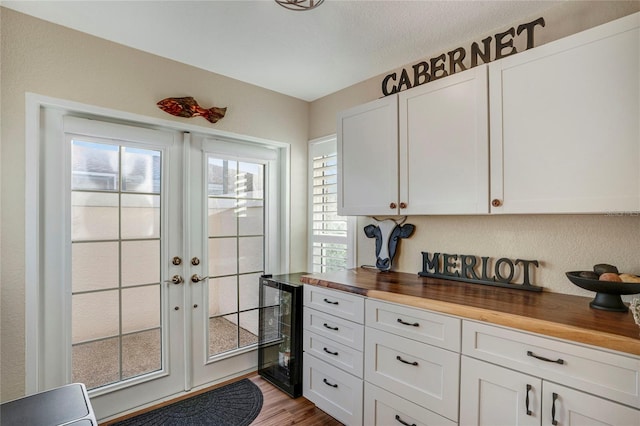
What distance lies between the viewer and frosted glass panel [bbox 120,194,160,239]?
2.38 meters

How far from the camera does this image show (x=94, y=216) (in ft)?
7.41

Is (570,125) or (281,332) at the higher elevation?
(570,125)

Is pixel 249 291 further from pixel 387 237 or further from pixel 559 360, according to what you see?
pixel 559 360

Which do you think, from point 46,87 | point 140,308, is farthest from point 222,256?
point 46,87

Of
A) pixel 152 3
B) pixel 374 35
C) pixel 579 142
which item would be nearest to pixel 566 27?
pixel 579 142

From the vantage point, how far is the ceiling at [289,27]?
1856 mm

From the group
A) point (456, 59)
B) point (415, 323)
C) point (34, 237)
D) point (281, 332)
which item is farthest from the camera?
point (281, 332)

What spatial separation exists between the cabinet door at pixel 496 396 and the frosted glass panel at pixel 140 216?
223 cm

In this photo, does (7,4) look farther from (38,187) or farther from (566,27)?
→ (566,27)

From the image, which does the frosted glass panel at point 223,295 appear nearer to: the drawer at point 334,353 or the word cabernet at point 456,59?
the drawer at point 334,353

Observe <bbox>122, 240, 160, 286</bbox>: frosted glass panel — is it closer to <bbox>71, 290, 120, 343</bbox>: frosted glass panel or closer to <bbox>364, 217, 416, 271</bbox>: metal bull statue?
<bbox>71, 290, 120, 343</bbox>: frosted glass panel

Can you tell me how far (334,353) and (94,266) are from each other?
68.0 inches

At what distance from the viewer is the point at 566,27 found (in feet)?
5.97

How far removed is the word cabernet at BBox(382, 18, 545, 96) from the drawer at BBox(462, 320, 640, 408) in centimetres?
148
